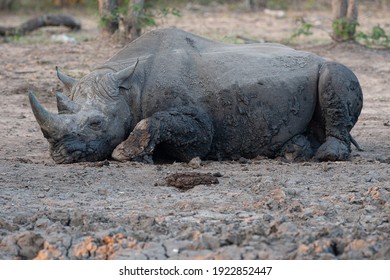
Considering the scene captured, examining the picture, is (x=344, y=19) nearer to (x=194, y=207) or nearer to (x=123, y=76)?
(x=123, y=76)

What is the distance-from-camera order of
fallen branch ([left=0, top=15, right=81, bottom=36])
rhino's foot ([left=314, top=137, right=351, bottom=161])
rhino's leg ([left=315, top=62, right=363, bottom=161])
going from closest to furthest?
rhino's foot ([left=314, top=137, right=351, bottom=161]) → rhino's leg ([left=315, top=62, right=363, bottom=161]) → fallen branch ([left=0, top=15, right=81, bottom=36])

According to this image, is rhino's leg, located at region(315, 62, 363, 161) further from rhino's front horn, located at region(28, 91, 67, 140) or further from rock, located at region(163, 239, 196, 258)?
rock, located at region(163, 239, 196, 258)

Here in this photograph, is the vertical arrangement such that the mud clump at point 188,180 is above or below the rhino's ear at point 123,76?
below

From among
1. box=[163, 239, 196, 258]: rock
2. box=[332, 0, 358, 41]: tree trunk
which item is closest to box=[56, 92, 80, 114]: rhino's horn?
box=[163, 239, 196, 258]: rock

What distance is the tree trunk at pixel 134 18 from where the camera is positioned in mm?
13201

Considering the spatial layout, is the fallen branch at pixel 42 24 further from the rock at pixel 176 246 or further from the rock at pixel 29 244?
the rock at pixel 176 246

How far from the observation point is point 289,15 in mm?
19359

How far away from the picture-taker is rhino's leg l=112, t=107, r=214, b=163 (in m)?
7.85

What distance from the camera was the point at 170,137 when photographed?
26.2 ft

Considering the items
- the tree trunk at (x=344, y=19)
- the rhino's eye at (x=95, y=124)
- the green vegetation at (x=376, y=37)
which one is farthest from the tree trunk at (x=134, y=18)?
the rhino's eye at (x=95, y=124)

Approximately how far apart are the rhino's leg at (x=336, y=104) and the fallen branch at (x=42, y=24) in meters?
7.92

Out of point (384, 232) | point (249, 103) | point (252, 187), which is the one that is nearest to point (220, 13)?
point (249, 103)

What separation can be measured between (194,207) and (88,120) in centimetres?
184
